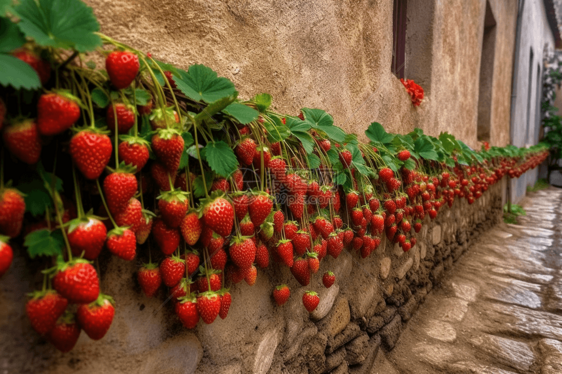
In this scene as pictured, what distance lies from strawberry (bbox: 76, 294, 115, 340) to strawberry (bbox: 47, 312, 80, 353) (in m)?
0.03

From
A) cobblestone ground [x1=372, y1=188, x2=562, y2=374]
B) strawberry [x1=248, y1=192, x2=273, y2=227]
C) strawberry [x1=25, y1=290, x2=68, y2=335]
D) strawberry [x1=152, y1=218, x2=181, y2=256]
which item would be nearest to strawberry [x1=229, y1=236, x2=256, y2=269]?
strawberry [x1=248, y1=192, x2=273, y2=227]

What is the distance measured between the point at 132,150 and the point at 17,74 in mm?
201

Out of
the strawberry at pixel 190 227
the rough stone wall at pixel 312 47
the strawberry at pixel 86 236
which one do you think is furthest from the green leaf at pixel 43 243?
the rough stone wall at pixel 312 47

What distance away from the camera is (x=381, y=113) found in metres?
2.24

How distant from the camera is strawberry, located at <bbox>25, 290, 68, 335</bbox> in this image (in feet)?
1.84

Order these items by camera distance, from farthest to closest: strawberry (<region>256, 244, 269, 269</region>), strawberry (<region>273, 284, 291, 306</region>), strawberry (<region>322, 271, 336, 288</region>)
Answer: strawberry (<region>322, 271, 336, 288</region>), strawberry (<region>273, 284, 291, 306</region>), strawberry (<region>256, 244, 269, 269</region>)

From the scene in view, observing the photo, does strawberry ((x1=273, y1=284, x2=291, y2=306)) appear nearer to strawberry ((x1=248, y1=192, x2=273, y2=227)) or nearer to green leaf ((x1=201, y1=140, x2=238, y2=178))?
strawberry ((x1=248, y1=192, x2=273, y2=227))

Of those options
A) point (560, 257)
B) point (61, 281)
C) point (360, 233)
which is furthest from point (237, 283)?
point (560, 257)

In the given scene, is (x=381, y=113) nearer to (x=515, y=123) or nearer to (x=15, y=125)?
(x=15, y=125)

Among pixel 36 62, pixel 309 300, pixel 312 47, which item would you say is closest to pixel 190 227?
pixel 36 62

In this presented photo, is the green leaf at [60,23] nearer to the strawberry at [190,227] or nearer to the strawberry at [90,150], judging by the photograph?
the strawberry at [90,150]

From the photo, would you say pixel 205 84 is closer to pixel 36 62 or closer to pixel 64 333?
pixel 36 62

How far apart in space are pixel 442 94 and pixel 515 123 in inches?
208

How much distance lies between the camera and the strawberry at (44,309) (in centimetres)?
56
